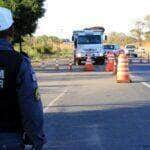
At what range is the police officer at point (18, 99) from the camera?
4469 millimetres

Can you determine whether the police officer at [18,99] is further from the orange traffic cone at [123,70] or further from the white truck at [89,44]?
the white truck at [89,44]

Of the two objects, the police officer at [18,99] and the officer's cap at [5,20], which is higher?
the officer's cap at [5,20]

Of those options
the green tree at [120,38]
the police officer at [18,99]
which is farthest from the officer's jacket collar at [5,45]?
the green tree at [120,38]

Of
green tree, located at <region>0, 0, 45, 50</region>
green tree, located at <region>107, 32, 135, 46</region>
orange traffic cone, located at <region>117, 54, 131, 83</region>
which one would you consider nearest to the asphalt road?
orange traffic cone, located at <region>117, 54, 131, 83</region>

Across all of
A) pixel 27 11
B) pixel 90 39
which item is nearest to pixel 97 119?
pixel 27 11

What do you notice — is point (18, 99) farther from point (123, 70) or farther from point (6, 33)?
point (123, 70)

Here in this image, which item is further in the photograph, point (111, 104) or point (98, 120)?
A: point (111, 104)

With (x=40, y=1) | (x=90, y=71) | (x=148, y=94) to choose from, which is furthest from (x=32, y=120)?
(x=40, y=1)

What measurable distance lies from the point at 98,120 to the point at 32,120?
9.39 metres

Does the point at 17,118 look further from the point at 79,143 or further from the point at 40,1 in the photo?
the point at 40,1

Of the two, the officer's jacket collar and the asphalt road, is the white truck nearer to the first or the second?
the asphalt road

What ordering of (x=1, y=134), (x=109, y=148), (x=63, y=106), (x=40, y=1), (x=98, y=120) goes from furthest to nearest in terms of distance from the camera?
(x=40, y=1) < (x=63, y=106) < (x=98, y=120) < (x=109, y=148) < (x=1, y=134)

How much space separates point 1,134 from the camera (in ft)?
14.5

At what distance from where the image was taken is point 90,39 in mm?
50375
